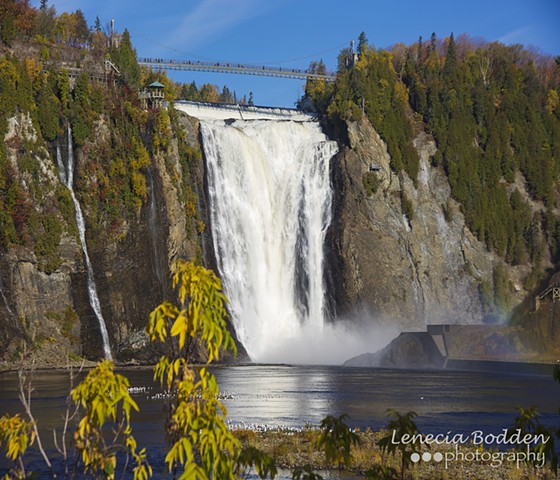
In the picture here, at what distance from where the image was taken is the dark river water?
133 ft

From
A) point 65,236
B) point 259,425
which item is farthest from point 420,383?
point 65,236

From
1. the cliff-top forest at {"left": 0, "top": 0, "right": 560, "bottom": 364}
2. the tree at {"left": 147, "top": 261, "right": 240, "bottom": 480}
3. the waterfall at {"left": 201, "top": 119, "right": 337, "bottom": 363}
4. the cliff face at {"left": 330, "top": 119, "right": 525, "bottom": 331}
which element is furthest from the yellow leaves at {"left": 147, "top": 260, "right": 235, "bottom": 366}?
the cliff face at {"left": 330, "top": 119, "right": 525, "bottom": 331}

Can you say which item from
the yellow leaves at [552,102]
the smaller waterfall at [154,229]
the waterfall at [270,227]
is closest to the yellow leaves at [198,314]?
the smaller waterfall at [154,229]

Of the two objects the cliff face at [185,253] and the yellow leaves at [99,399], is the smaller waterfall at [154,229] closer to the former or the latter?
the cliff face at [185,253]

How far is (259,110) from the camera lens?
121 m

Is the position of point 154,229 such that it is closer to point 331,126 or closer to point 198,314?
point 331,126

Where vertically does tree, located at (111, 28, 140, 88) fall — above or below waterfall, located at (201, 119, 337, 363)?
above

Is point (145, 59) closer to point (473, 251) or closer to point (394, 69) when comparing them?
point (394, 69)

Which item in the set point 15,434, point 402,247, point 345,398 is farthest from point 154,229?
point 15,434

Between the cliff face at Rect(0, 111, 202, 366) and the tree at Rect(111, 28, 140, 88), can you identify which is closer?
the cliff face at Rect(0, 111, 202, 366)

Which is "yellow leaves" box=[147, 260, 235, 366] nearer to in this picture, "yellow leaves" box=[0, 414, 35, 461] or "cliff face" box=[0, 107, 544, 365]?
"yellow leaves" box=[0, 414, 35, 461]

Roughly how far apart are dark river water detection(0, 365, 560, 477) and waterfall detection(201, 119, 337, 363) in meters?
21.9

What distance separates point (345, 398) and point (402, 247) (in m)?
56.8

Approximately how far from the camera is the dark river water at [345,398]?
40.6 meters
